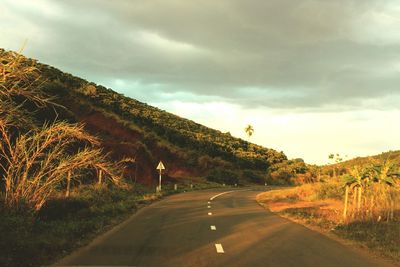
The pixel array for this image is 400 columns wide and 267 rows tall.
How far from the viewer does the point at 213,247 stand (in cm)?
1307

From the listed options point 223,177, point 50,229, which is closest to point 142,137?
point 223,177

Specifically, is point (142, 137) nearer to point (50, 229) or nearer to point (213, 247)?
point (50, 229)

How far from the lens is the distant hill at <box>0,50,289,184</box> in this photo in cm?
5059

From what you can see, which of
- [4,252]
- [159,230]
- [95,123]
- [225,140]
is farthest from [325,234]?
[225,140]

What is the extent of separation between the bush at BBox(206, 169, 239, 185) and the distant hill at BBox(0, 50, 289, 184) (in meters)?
0.60

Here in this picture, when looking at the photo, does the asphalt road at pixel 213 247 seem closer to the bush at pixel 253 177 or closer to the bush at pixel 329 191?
the bush at pixel 329 191

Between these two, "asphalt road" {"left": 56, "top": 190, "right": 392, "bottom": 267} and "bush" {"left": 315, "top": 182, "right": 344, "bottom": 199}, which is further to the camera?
"bush" {"left": 315, "top": 182, "right": 344, "bottom": 199}

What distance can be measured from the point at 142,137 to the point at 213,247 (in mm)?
52661

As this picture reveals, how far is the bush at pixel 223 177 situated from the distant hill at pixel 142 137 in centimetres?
60

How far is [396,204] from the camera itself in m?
27.1

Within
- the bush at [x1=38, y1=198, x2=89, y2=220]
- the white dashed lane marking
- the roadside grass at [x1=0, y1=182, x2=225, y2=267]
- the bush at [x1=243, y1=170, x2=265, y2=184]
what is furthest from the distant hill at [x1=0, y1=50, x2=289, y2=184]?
the white dashed lane marking

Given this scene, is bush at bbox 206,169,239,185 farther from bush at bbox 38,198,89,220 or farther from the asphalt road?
the asphalt road

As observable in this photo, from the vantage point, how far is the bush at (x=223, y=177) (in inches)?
3162

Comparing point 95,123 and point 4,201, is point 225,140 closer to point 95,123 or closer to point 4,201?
point 95,123
